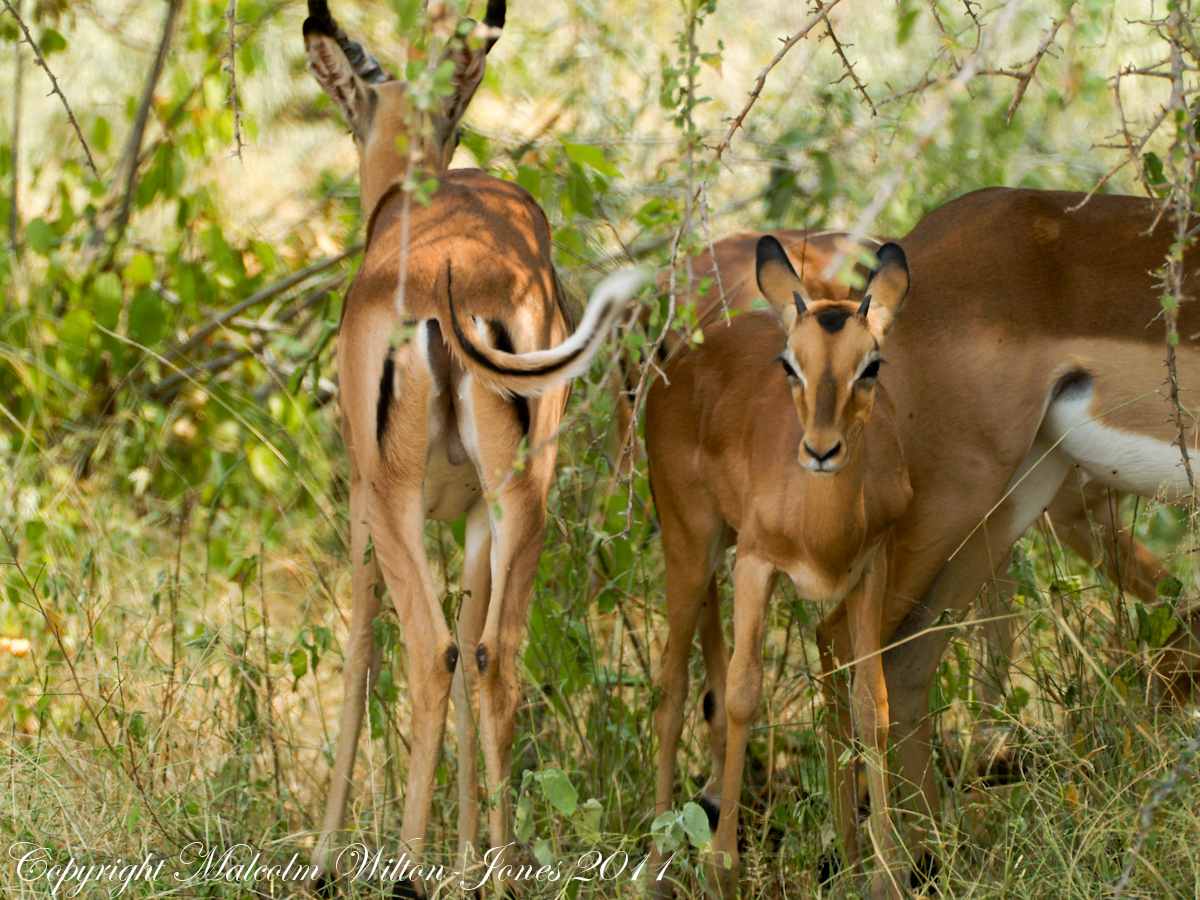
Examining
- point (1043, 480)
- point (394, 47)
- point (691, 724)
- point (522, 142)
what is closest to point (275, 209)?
point (394, 47)

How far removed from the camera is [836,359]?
2.66 m

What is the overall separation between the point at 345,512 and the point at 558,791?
202cm

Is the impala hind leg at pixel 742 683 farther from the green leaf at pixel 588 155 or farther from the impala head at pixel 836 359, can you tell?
the green leaf at pixel 588 155

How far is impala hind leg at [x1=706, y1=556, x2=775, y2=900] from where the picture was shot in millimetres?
3053

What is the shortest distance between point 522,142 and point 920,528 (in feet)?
7.68

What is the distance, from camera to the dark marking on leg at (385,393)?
2.97m

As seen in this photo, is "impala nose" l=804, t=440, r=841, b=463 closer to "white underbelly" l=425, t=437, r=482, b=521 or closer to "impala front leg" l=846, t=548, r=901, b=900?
"impala front leg" l=846, t=548, r=901, b=900

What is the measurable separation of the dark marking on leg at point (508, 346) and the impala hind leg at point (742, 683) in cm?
68

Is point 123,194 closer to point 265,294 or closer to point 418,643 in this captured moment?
point 265,294

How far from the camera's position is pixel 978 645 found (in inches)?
166

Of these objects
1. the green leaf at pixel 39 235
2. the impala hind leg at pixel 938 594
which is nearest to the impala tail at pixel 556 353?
the impala hind leg at pixel 938 594

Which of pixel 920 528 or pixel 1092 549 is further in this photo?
pixel 1092 549

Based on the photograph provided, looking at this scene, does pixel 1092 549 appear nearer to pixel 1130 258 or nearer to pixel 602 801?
pixel 1130 258

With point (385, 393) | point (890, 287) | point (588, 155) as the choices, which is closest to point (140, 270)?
point (588, 155)
